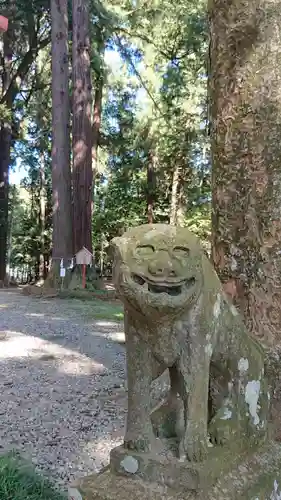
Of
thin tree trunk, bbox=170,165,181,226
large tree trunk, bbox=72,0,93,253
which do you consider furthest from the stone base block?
thin tree trunk, bbox=170,165,181,226

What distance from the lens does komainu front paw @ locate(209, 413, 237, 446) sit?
1757 mm

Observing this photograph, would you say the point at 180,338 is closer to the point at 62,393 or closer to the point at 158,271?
the point at 158,271

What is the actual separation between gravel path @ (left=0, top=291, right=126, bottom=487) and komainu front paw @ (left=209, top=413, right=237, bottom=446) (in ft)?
5.97

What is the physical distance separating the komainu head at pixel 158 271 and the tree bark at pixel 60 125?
13020 millimetres

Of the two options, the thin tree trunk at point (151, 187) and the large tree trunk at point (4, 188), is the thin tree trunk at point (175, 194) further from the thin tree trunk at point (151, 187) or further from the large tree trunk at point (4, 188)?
the large tree trunk at point (4, 188)

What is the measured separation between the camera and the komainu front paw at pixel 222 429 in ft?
5.76

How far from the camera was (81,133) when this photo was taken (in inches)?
582

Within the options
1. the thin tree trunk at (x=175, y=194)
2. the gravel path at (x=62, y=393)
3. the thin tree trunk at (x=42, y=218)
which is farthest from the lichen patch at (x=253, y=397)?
the thin tree trunk at (x=42, y=218)

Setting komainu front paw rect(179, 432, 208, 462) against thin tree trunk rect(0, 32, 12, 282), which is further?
thin tree trunk rect(0, 32, 12, 282)

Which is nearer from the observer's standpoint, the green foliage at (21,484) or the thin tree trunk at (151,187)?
the green foliage at (21,484)

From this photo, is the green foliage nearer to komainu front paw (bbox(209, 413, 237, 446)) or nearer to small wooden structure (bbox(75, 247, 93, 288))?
komainu front paw (bbox(209, 413, 237, 446))

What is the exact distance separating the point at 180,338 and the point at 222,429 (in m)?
0.37

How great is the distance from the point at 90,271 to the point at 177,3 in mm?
8943

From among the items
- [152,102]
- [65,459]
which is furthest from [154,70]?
[65,459]
